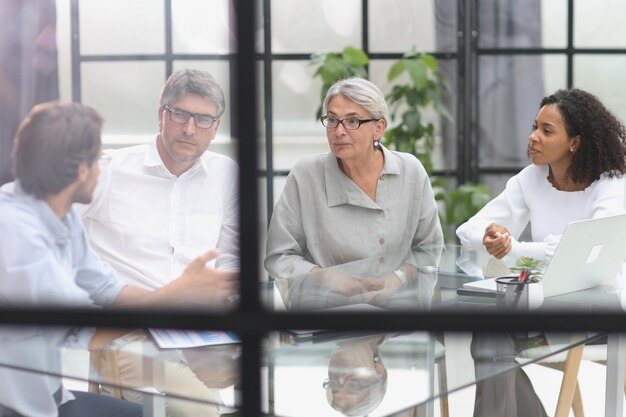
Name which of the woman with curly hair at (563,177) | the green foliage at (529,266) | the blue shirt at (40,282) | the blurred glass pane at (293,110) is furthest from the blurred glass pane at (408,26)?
the blue shirt at (40,282)

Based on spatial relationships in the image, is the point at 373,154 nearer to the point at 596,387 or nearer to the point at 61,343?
the point at 61,343

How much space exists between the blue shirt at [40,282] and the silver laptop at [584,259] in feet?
3.34

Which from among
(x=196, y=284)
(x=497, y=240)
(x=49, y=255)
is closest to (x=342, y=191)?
(x=497, y=240)

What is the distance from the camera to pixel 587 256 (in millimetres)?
2328

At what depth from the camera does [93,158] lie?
193cm

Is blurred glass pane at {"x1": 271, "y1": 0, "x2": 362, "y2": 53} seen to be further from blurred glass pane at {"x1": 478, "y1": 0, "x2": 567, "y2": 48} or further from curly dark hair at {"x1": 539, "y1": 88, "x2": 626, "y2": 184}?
curly dark hair at {"x1": 539, "y1": 88, "x2": 626, "y2": 184}

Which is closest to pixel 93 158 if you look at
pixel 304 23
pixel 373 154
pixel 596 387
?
pixel 373 154

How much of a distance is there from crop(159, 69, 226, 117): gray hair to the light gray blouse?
37 centimetres

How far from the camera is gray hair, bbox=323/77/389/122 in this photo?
272cm

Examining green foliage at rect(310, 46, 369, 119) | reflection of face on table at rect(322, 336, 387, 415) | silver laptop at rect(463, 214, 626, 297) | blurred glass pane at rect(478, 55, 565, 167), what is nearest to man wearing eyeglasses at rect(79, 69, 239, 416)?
reflection of face on table at rect(322, 336, 387, 415)

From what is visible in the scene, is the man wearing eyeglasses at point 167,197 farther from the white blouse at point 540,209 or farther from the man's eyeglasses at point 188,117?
the white blouse at point 540,209

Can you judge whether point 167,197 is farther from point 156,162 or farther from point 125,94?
point 125,94

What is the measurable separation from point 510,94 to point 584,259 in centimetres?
251

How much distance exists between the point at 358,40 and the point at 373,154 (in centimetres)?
211
